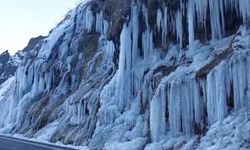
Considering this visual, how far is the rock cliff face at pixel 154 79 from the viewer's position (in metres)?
24.6

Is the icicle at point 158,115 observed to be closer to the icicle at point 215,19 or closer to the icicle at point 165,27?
the icicle at point 215,19

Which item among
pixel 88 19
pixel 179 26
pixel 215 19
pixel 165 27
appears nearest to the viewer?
pixel 215 19

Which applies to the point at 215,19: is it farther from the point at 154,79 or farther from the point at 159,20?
the point at 159,20

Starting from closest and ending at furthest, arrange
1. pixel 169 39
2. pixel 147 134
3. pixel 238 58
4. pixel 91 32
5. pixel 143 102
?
pixel 238 58
pixel 147 134
pixel 143 102
pixel 169 39
pixel 91 32

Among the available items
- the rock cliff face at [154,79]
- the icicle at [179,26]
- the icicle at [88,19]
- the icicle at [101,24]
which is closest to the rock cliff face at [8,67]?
the icicle at [88,19]

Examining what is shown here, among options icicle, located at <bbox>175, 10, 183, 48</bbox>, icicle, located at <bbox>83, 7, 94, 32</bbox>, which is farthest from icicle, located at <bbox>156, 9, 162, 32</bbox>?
icicle, located at <bbox>83, 7, 94, 32</bbox>

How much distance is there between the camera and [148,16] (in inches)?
1435

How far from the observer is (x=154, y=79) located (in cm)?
3231

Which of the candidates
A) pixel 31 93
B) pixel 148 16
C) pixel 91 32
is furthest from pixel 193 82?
pixel 31 93

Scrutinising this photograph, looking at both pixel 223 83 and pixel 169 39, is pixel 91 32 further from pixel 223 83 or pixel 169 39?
pixel 223 83

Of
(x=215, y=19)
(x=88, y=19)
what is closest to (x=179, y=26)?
(x=215, y=19)

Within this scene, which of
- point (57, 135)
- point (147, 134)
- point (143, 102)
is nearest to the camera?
point (147, 134)

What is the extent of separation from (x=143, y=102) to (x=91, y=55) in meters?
23.8

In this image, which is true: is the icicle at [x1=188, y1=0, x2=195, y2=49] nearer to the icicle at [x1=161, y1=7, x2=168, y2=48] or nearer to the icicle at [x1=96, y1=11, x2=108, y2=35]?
the icicle at [x1=161, y1=7, x2=168, y2=48]
